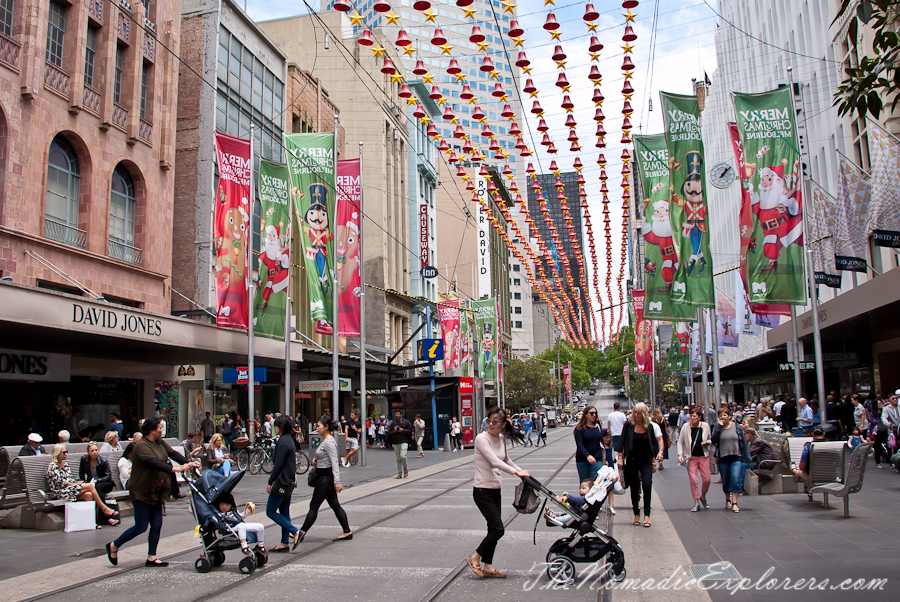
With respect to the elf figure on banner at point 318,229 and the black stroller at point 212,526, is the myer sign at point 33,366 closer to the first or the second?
the elf figure on banner at point 318,229

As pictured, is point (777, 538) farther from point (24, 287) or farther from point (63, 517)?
point (24, 287)

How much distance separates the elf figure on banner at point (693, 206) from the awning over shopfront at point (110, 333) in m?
14.7

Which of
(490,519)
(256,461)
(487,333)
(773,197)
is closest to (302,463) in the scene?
(256,461)

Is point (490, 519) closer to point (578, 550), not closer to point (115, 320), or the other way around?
point (578, 550)

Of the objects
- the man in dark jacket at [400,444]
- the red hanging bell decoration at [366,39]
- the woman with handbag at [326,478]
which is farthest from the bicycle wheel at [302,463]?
the red hanging bell decoration at [366,39]

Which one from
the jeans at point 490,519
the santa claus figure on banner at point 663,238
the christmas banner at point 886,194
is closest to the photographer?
the jeans at point 490,519

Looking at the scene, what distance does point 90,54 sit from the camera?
24.6 meters

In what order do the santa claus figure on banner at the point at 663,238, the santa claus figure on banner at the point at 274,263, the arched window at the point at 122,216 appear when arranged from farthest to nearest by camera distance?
the arched window at the point at 122,216
the santa claus figure on banner at the point at 274,263
the santa claus figure on banner at the point at 663,238

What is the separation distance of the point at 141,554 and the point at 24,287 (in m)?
9.69

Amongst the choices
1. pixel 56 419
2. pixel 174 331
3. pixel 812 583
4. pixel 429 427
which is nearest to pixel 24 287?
pixel 174 331

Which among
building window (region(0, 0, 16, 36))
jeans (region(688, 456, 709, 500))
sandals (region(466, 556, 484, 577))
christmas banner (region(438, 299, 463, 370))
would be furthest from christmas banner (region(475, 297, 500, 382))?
sandals (region(466, 556, 484, 577))

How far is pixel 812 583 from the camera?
7012 mm

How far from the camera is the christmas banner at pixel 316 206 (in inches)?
867

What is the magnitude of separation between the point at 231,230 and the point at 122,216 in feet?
21.8
